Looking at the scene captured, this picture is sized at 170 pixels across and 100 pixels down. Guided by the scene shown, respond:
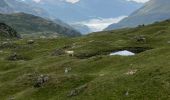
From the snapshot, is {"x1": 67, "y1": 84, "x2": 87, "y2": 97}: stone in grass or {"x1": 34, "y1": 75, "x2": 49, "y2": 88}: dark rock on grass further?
{"x1": 34, "y1": 75, "x2": 49, "y2": 88}: dark rock on grass

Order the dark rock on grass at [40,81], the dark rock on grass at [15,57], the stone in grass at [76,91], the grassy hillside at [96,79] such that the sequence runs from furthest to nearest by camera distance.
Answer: the dark rock on grass at [15,57]
the dark rock on grass at [40,81]
the stone in grass at [76,91]
the grassy hillside at [96,79]

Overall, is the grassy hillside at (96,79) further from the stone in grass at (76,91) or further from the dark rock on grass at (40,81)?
the dark rock on grass at (40,81)

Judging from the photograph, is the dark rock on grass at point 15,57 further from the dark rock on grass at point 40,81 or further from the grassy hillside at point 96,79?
the dark rock on grass at point 40,81

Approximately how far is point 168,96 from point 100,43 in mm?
53422

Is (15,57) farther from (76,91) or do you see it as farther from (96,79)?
(76,91)

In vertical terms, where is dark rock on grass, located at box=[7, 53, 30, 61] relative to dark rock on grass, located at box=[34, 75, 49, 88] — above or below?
above

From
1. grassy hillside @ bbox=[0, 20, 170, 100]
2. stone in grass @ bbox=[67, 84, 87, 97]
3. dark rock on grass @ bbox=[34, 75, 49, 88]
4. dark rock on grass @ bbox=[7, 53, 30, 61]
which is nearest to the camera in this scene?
grassy hillside @ bbox=[0, 20, 170, 100]

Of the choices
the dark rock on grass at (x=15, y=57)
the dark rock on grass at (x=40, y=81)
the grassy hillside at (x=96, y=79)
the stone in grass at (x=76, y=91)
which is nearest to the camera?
the grassy hillside at (x=96, y=79)

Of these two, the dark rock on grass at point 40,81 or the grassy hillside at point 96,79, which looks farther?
the dark rock on grass at point 40,81

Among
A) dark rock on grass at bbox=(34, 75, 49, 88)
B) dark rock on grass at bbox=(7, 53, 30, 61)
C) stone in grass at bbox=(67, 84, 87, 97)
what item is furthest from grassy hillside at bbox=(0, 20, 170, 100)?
dark rock on grass at bbox=(7, 53, 30, 61)

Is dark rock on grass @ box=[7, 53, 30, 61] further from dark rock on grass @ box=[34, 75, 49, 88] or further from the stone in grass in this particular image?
the stone in grass

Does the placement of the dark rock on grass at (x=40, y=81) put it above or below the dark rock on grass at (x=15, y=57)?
below

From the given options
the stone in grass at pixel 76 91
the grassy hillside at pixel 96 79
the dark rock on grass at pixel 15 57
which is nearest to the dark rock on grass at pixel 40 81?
the grassy hillside at pixel 96 79

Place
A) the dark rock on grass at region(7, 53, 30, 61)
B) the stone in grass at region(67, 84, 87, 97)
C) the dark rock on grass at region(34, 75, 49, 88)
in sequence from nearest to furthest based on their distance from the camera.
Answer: the stone in grass at region(67, 84, 87, 97)
the dark rock on grass at region(34, 75, 49, 88)
the dark rock on grass at region(7, 53, 30, 61)
